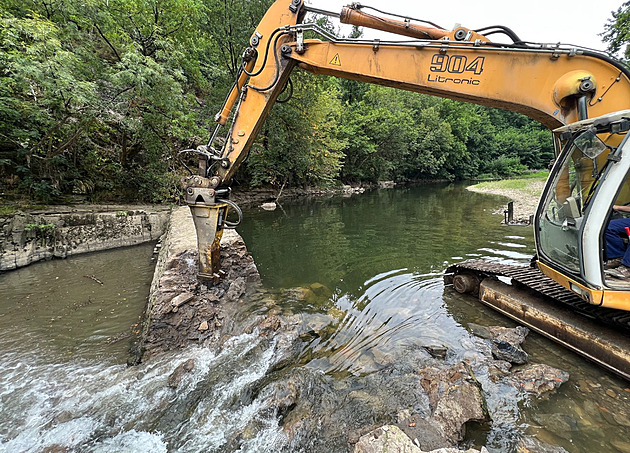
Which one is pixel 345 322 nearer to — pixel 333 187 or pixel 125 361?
pixel 125 361

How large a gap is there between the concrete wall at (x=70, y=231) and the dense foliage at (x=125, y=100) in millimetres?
1649

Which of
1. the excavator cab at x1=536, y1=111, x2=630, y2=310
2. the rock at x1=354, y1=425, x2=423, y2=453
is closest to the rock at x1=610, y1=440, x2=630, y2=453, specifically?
the excavator cab at x1=536, y1=111, x2=630, y2=310

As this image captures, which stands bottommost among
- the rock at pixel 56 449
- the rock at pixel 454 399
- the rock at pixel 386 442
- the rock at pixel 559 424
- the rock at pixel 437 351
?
the rock at pixel 56 449

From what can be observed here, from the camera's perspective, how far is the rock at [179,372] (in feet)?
8.75

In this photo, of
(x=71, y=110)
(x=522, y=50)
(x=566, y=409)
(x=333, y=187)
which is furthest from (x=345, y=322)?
(x=333, y=187)

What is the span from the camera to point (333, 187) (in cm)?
2247

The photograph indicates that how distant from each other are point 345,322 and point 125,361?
2.55 metres

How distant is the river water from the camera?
7.02 feet

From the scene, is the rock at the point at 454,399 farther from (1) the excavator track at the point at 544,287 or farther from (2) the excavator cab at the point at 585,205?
(1) the excavator track at the point at 544,287

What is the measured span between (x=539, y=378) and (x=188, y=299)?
378 cm

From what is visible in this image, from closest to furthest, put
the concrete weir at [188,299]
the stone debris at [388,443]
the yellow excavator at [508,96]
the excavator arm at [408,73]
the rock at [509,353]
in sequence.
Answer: the stone debris at [388,443], the yellow excavator at [508,96], the excavator arm at [408,73], the rock at [509,353], the concrete weir at [188,299]

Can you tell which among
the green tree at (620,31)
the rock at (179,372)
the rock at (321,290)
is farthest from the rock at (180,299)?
the green tree at (620,31)

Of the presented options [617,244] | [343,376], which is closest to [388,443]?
[343,376]

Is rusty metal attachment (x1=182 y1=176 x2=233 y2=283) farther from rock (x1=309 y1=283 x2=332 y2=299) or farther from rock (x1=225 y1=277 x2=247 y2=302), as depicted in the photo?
rock (x1=309 y1=283 x2=332 y2=299)
